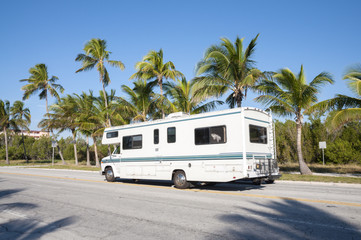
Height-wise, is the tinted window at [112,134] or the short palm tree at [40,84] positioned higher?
the short palm tree at [40,84]

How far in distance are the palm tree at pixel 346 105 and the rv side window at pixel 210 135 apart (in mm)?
8120

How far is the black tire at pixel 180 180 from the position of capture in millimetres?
11969

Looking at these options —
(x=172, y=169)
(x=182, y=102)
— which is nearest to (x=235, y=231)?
(x=172, y=169)

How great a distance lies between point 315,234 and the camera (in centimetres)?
511

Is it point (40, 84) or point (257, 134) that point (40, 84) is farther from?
point (257, 134)

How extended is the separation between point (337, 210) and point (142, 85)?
20.4 m

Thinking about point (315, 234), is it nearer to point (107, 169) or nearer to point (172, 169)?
point (172, 169)

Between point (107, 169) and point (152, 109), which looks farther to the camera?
point (152, 109)

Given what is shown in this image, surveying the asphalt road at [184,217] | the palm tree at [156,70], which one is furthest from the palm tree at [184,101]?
the asphalt road at [184,217]

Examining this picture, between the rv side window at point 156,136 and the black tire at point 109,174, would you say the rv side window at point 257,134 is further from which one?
the black tire at point 109,174

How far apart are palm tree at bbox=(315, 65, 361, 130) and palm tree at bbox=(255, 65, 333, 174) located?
839 mm

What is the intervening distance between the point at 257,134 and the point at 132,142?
626 cm

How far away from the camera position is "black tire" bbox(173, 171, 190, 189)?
12.0 m

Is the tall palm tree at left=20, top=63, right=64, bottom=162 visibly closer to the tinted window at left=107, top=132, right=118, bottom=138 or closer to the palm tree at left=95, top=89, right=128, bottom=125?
the palm tree at left=95, top=89, right=128, bottom=125
